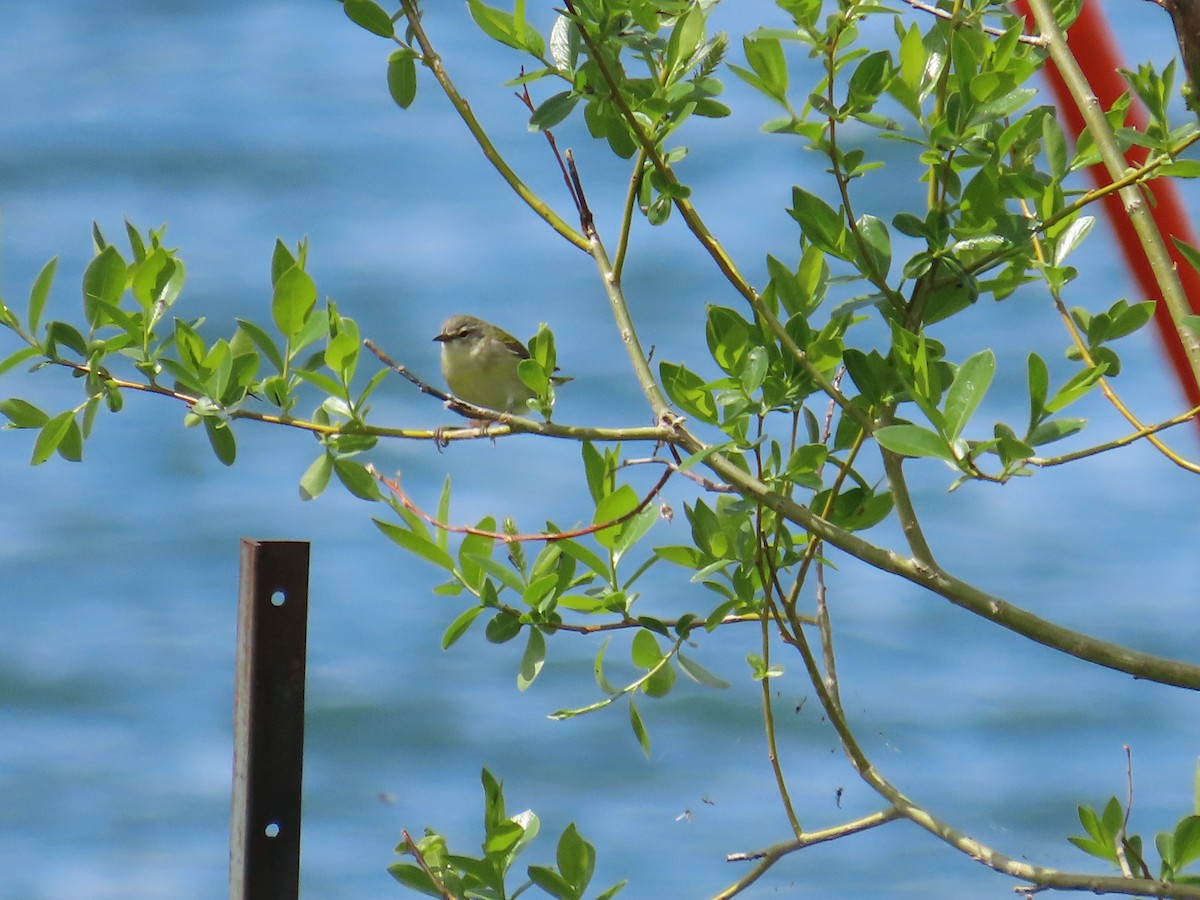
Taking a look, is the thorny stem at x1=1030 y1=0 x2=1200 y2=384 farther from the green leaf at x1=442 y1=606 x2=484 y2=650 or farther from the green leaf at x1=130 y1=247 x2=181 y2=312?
the green leaf at x1=130 y1=247 x2=181 y2=312

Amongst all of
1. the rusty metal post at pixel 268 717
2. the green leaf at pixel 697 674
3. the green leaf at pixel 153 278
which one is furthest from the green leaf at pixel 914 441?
the rusty metal post at pixel 268 717

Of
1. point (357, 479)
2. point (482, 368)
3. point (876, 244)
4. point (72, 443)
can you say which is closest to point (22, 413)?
point (72, 443)

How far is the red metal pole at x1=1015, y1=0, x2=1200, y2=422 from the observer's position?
132cm

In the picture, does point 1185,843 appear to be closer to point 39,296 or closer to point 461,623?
point 461,623

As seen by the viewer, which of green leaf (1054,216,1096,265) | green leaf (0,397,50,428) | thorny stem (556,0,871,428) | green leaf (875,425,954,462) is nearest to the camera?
green leaf (875,425,954,462)

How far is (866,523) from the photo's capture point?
111 cm

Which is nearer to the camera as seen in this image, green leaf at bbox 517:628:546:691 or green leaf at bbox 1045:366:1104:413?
green leaf at bbox 1045:366:1104:413

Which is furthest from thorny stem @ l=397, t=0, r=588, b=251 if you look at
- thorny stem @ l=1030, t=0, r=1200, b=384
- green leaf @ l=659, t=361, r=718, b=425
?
thorny stem @ l=1030, t=0, r=1200, b=384

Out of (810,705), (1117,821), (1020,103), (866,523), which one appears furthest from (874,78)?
(810,705)

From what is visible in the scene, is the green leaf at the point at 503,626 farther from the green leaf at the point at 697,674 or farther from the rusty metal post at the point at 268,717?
the rusty metal post at the point at 268,717

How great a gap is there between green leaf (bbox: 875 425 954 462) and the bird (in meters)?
1.83

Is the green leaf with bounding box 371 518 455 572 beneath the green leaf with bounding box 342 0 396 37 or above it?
beneath

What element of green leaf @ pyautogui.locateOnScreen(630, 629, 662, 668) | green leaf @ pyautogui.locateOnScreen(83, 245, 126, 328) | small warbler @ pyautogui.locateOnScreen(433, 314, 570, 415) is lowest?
green leaf @ pyautogui.locateOnScreen(630, 629, 662, 668)

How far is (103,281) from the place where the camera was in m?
1.02
